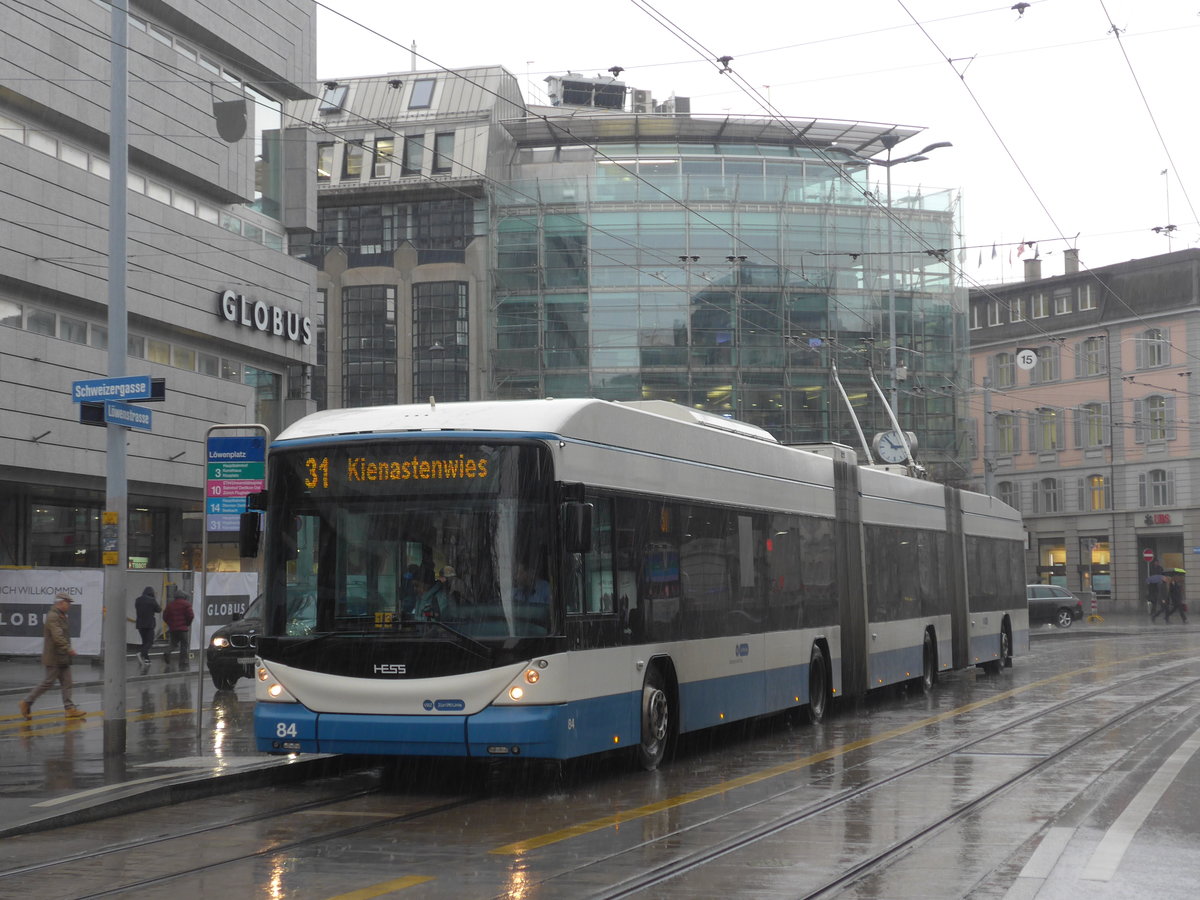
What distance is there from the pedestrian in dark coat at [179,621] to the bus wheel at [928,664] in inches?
571

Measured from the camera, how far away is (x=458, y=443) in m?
11.3

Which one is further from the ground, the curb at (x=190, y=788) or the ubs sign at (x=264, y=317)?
the ubs sign at (x=264, y=317)

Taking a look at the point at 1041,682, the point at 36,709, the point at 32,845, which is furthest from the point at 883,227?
the point at 32,845

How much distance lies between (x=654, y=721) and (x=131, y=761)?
14.8 feet

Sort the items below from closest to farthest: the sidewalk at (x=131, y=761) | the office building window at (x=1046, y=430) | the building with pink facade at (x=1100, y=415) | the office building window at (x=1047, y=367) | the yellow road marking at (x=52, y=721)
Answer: the sidewalk at (x=131, y=761) < the yellow road marking at (x=52, y=721) < the building with pink facade at (x=1100, y=415) < the office building window at (x=1047, y=367) < the office building window at (x=1046, y=430)

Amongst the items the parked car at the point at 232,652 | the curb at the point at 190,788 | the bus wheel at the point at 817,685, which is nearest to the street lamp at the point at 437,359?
the parked car at the point at 232,652

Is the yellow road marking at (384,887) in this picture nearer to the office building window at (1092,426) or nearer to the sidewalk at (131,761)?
the sidewalk at (131,761)

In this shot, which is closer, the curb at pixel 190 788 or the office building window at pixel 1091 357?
the curb at pixel 190 788

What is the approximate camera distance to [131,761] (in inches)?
523

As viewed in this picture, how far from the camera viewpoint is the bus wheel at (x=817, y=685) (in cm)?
1716

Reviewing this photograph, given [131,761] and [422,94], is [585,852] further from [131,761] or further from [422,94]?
[422,94]

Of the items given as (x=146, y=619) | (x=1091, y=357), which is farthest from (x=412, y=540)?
(x=1091, y=357)

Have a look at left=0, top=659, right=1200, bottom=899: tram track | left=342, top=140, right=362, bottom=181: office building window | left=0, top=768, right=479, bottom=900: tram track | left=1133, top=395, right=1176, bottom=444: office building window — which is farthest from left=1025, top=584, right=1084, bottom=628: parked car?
left=0, top=768, right=479, bottom=900: tram track

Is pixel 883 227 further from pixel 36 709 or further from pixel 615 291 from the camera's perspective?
pixel 36 709
